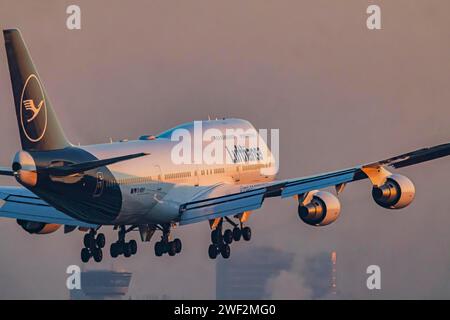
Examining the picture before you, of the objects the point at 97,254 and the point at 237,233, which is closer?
the point at 97,254

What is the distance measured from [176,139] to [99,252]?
846cm

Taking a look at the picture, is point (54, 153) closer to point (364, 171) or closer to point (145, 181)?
point (145, 181)

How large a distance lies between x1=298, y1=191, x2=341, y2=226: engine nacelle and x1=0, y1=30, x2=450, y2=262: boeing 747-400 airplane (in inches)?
2.3

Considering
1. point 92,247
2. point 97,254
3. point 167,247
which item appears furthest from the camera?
point 167,247

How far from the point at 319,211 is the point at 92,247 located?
542 inches

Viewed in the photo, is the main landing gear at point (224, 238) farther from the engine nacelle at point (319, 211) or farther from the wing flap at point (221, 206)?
the engine nacelle at point (319, 211)

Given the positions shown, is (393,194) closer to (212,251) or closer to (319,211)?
(319,211)

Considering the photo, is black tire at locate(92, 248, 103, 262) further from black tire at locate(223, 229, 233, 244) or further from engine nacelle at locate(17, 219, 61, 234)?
black tire at locate(223, 229, 233, 244)

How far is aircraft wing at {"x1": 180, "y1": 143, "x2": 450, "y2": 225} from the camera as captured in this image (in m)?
105

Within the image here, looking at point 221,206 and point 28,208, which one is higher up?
point 221,206

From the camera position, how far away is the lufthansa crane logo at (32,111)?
3802 inches

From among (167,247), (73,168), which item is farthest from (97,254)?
(73,168)

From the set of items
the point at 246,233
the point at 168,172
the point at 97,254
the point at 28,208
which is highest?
the point at 168,172

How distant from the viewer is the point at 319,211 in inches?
4274
